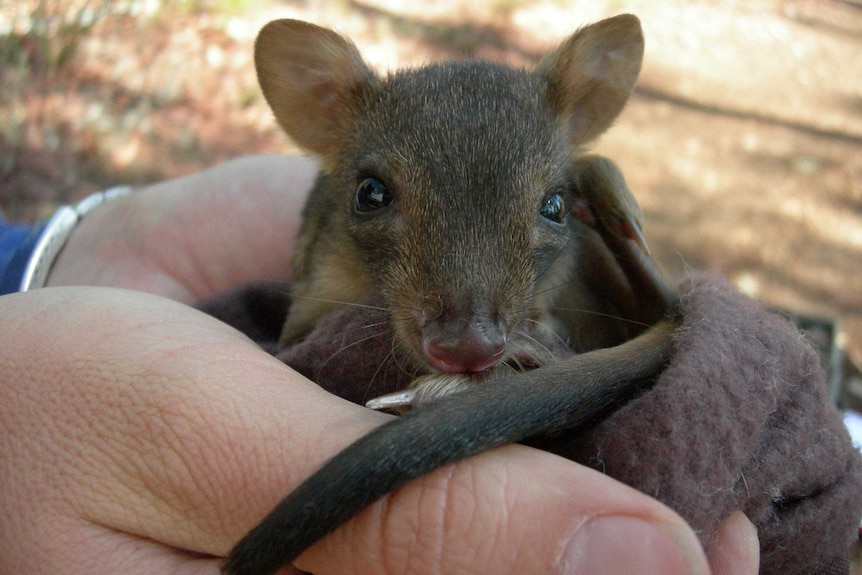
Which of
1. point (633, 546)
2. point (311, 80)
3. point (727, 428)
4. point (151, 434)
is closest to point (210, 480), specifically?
point (151, 434)

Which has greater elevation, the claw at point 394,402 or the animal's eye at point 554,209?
the animal's eye at point 554,209

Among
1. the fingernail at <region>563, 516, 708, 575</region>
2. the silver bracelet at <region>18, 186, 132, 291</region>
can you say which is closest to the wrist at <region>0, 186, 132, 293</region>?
the silver bracelet at <region>18, 186, 132, 291</region>

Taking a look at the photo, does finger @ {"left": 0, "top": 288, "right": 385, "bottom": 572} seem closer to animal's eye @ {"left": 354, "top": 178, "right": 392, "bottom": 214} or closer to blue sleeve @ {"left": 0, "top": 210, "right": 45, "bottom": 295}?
animal's eye @ {"left": 354, "top": 178, "right": 392, "bottom": 214}

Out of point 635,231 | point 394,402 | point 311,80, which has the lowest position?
point 394,402

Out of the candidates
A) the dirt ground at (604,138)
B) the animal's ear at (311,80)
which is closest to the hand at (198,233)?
the animal's ear at (311,80)

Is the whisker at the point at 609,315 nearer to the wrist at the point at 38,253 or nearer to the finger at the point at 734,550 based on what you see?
the finger at the point at 734,550

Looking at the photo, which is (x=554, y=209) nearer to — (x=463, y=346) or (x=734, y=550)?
(x=463, y=346)

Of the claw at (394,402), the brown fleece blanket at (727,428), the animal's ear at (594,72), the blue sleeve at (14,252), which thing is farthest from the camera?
the blue sleeve at (14,252)
